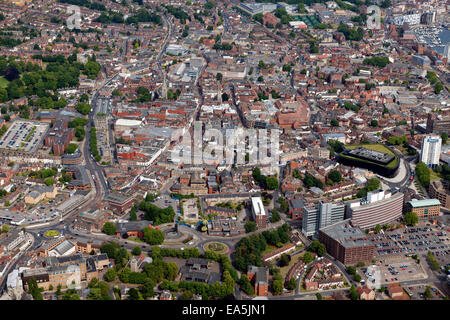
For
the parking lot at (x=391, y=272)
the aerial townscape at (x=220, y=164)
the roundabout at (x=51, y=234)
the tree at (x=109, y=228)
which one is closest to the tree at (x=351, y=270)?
the aerial townscape at (x=220, y=164)

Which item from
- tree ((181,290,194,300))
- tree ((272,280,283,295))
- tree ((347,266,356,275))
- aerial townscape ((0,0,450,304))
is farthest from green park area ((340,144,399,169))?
tree ((181,290,194,300))

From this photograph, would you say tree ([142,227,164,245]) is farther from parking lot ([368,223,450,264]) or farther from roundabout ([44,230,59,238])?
parking lot ([368,223,450,264])

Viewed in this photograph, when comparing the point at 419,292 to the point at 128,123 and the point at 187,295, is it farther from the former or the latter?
the point at 128,123

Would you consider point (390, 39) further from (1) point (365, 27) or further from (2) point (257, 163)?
(2) point (257, 163)

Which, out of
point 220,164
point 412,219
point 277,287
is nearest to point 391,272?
point 412,219

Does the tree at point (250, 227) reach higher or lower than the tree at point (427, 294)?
higher

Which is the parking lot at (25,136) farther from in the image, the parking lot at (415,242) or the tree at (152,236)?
the parking lot at (415,242)
